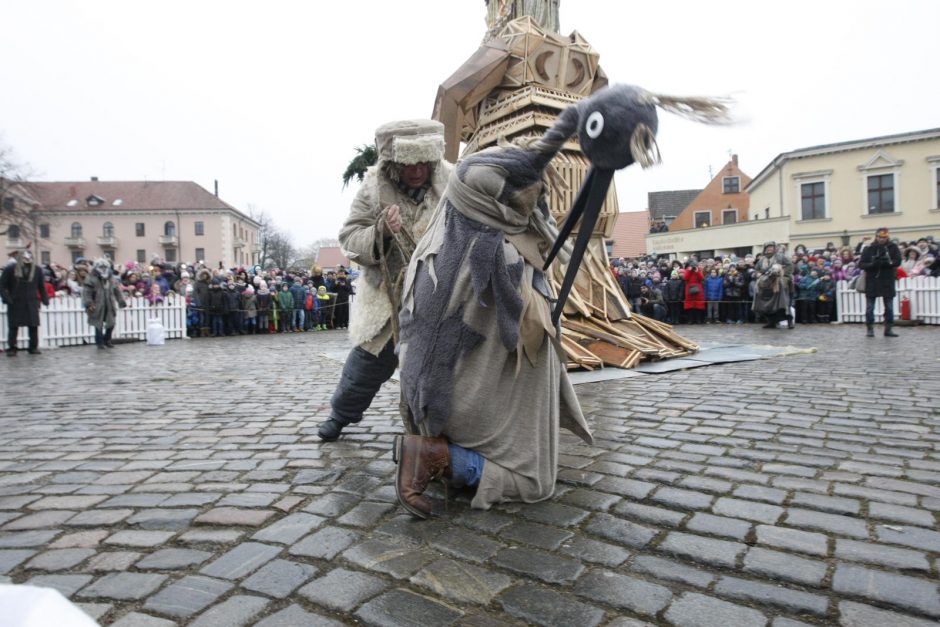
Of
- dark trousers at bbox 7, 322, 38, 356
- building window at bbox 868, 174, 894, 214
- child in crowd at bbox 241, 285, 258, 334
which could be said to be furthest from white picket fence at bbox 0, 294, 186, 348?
building window at bbox 868, 174, 894, 214

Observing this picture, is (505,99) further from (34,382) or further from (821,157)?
(821,157)

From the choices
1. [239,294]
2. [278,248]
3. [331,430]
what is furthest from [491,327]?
[278,248]

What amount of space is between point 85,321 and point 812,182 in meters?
34.3

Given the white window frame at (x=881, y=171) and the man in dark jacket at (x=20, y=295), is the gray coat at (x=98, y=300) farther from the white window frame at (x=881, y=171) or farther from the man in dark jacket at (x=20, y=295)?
the white window frame at (x=881, y=171)

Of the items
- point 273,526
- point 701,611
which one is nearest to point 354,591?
point 273,526

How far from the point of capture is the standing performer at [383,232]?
11.1 ft

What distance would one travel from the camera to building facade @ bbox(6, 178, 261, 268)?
68.1 meters

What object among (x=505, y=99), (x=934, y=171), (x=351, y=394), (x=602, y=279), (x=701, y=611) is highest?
(x=934, y=171)

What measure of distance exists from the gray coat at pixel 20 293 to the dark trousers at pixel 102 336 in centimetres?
108

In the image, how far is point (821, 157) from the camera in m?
34.2

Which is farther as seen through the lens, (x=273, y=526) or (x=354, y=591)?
(x=273, y=526)

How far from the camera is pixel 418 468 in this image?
2623 mm

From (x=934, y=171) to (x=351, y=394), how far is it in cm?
3723

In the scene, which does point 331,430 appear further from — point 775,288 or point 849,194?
point 849,194
